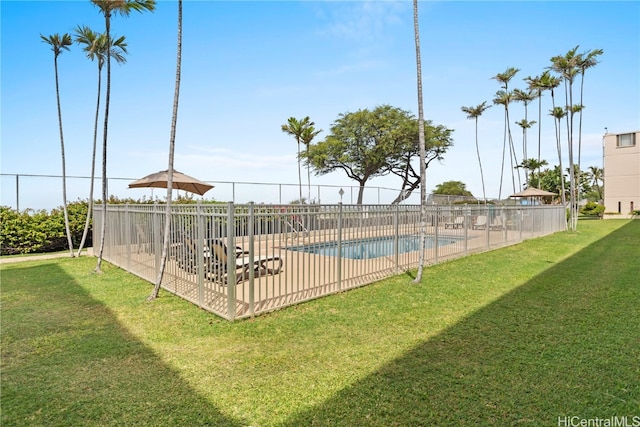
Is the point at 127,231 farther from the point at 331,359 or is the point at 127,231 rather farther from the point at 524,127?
the point at 524,127

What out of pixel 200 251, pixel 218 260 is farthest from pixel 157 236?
pixel 218 260

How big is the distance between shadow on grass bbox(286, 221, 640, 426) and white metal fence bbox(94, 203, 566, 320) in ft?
7.77

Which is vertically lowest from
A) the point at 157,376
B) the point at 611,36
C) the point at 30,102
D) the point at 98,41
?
the point at 157,376

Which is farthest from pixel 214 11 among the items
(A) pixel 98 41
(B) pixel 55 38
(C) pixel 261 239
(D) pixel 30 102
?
(D) pixel 30 102

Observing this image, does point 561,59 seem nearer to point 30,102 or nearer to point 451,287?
point 451,287

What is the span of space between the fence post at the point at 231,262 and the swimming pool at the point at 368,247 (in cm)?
110

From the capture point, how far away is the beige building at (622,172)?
4378 centimetres

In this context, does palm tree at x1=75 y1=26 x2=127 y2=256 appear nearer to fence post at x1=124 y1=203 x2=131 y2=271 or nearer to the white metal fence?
the white metal fence

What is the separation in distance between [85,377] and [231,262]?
78.8 inches

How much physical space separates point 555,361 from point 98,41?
1208cm

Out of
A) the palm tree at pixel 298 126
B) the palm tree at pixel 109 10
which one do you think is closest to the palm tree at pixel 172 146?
the palm tree at pixel 109 10

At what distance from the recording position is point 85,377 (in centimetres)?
322

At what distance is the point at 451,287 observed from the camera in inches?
265

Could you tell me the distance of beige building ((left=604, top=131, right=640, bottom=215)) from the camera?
43781 mm
